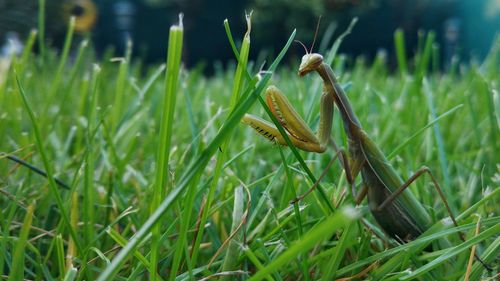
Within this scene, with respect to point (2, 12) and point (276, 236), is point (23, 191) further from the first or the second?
point (2, 12)

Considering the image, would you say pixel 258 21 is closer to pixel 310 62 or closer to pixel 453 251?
pixel 310 62

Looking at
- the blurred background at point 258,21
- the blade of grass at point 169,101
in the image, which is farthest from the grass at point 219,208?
the blurred background at point 258,21

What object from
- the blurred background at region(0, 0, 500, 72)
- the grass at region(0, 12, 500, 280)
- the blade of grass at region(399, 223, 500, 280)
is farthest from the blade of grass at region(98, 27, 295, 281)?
the blurred background at region(0, 0, 500, 72)

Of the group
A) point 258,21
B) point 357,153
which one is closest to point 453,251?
point 357,153

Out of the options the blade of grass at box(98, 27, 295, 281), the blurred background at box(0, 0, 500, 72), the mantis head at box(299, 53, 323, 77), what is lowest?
the blurred background at box(0, 0, 500, 72)

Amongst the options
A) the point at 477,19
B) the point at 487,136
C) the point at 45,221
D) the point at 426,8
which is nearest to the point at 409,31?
the point at 426,8

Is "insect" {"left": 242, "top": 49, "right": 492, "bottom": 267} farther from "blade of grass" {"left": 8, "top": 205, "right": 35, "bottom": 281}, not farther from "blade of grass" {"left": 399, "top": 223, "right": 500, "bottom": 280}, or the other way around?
"blade of grass" {"left": 8, "top": 205, "right": 35, "bottom": 281}
